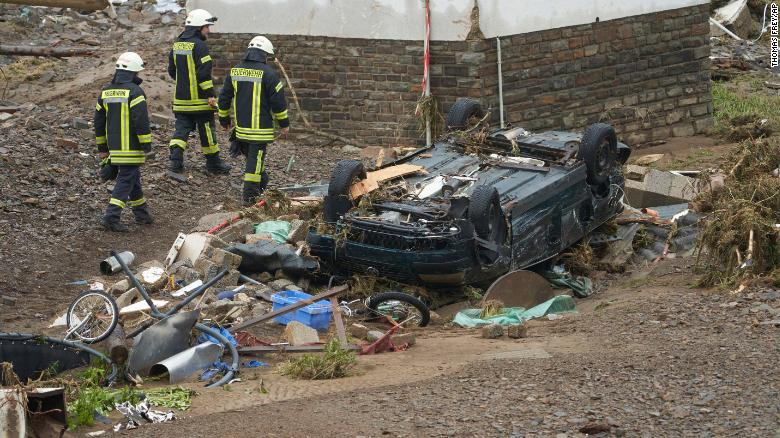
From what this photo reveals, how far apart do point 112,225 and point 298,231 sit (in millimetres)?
2388

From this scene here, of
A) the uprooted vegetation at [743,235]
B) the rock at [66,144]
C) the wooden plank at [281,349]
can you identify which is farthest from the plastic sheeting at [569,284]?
the rock at [66,144]

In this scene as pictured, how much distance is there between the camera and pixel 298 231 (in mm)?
11391

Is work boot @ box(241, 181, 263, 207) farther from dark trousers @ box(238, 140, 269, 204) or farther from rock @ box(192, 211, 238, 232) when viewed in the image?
rock @ box(192, 211, 238, 232)

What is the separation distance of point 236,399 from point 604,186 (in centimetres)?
544

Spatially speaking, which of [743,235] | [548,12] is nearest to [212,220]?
[743,235]

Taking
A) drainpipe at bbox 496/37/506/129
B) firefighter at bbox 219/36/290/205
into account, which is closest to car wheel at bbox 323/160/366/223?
firefighter at bbox 219/36/290/205

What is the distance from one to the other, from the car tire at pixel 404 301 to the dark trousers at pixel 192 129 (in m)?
5.33

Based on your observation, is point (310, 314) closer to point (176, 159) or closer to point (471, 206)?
point (471, 206)

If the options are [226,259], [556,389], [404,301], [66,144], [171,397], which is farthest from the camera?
[66,144]

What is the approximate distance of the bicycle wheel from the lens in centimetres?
880

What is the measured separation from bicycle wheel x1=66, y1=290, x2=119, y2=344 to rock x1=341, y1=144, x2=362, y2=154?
8.10 meters

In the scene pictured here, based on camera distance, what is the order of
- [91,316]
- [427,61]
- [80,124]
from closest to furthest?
[91,316]
[80,124]
[427,61]

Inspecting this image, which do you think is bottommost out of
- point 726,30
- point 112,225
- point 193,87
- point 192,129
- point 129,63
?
point 112,225

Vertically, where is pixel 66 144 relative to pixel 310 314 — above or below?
above
